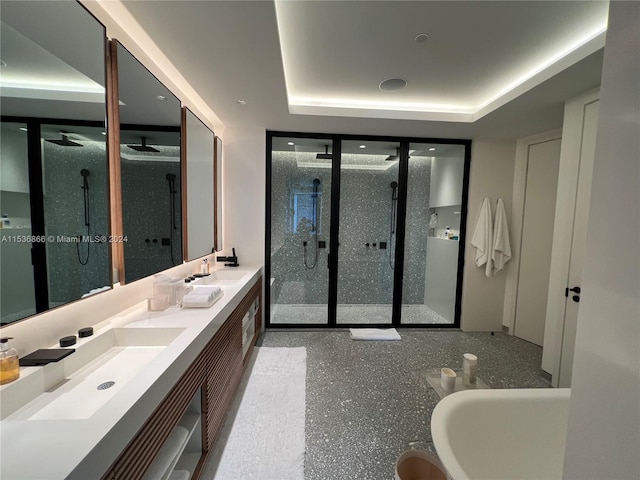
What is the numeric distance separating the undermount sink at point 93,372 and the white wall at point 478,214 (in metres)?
3.58

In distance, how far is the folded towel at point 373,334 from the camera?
3.18m

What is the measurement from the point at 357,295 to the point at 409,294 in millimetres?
837

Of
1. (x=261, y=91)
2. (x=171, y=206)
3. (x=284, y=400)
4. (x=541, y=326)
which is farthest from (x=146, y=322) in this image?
→ (x=541, y=326)

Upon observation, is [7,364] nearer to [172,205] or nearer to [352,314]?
[172,205]

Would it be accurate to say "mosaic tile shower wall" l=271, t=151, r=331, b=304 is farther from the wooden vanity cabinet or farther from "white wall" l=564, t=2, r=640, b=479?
"white wall" l=564, t=2, r=640, b=479

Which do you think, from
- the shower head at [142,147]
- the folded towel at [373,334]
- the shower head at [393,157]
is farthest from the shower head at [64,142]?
the shower head at [393,157]

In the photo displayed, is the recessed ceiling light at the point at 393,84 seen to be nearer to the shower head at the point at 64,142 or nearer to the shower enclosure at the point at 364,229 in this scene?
the shower enclosure at the point at 364,229

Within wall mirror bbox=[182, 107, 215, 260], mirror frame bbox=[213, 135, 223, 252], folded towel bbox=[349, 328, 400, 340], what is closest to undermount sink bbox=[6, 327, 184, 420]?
wall mirror bbox=[182, 107, 215, 260]

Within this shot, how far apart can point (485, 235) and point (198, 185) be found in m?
3.56

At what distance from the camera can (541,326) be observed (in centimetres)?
311

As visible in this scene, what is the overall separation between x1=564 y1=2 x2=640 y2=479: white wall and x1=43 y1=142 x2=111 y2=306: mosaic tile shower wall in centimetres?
184

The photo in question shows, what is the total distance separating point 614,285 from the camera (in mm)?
496

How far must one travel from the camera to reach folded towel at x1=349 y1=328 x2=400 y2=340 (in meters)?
3.18

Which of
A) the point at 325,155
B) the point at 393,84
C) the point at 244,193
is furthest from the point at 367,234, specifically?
the point at 393,84
